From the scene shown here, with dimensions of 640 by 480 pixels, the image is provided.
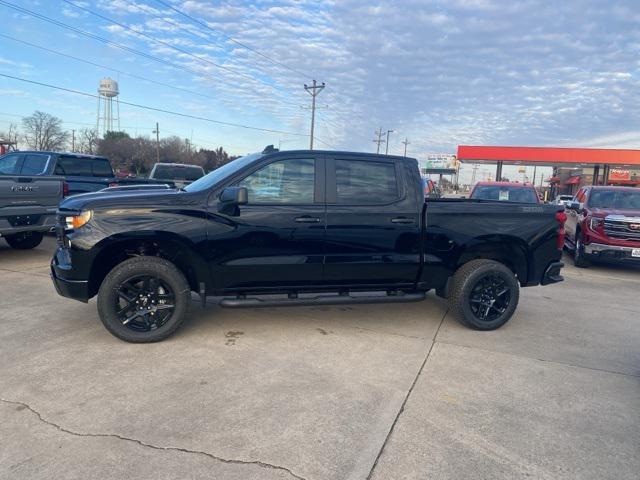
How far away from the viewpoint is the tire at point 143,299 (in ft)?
14.3

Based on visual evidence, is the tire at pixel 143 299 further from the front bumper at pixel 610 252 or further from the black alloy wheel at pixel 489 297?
the front bumper at pixel 610 252

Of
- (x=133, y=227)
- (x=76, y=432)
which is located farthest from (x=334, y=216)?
(x=76, y=432)

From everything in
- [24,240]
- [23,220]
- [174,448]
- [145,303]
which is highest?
[23,220]

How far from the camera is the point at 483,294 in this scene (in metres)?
5.20

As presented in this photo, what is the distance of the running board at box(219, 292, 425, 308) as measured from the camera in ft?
14.9

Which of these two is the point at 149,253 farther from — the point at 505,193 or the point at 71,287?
the point at 505,193

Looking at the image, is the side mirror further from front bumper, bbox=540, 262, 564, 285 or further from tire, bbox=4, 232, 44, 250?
tire, bbox=4, 232, 44, 250

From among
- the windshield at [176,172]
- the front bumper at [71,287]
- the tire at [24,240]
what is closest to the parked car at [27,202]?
the tire at [24,240]

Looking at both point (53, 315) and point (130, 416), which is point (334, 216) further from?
point (53, 315)

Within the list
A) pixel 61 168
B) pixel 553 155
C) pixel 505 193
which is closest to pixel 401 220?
A: pixel 505 193

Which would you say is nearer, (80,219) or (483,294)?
(80,219)

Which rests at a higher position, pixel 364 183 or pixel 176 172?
pixel 176 172

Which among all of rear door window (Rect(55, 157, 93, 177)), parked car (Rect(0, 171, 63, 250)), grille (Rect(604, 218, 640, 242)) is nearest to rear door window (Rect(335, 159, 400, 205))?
parked car (Rect(0, 171, 63, 250))

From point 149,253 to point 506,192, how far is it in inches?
362
